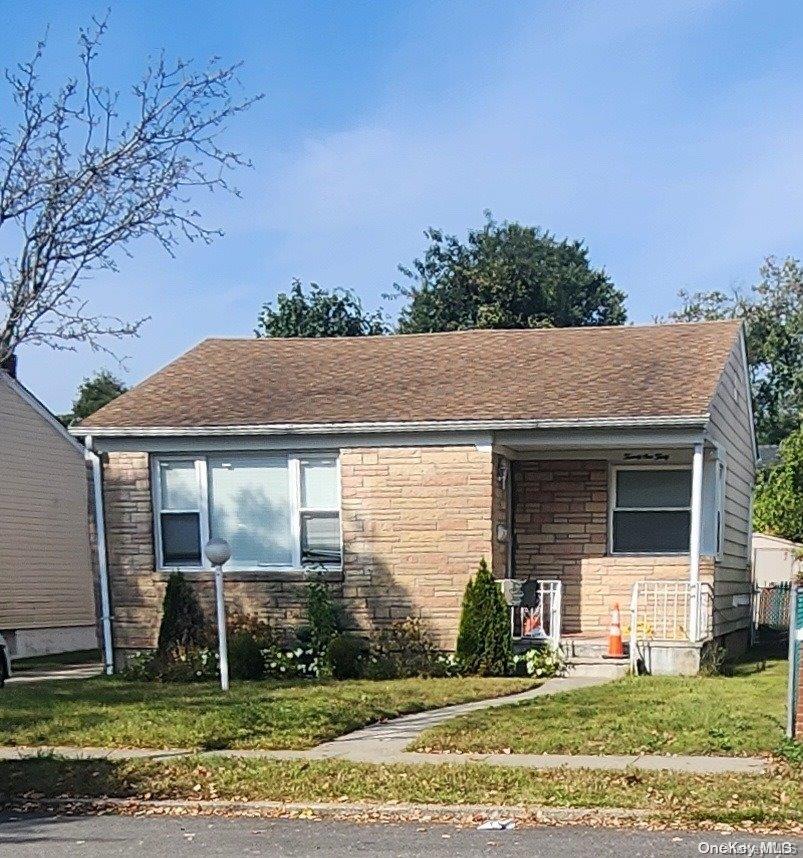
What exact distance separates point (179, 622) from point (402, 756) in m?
6.97

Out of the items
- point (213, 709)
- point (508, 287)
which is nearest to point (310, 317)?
point (508, 287)

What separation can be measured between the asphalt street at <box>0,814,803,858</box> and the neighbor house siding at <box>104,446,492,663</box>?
7.90 meters

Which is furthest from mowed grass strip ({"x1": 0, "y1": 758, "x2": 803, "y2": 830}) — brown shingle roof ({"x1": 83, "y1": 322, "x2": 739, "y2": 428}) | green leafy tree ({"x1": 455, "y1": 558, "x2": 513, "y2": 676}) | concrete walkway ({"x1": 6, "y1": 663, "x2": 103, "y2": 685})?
concrete walkway ({"x1": 6, "y1": 663, "x2": 103, "y2": 685})

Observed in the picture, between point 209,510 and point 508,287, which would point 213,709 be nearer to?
point 209,510

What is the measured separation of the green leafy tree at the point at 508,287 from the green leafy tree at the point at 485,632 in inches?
1072

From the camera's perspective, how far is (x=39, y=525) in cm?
2355

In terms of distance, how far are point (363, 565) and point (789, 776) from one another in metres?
8.11

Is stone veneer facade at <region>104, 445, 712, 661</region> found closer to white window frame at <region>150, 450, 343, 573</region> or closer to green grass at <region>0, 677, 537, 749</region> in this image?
white window frame at <region>150, 450, 343, 573</region>

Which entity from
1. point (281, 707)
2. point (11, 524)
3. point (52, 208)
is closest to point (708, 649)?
point (281, 707)

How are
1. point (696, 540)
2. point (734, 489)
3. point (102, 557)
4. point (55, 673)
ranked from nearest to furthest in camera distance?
point (696, 540) < point (102, 557) < point (55, 673) < point (734, 489)

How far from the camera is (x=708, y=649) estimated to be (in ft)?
50.3

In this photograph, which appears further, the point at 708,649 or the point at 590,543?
the point at 590,543

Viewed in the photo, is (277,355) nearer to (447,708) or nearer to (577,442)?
(577,442)

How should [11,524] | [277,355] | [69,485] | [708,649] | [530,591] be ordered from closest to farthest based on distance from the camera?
[708,649], [530,591], [277,355], [11,524], [69,485]
